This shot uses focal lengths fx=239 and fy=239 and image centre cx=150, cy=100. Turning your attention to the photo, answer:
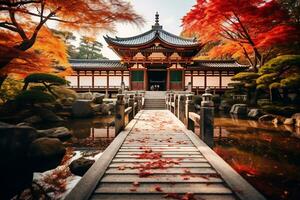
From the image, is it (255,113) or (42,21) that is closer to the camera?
(42,21)

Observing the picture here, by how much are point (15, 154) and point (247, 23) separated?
2062 cm

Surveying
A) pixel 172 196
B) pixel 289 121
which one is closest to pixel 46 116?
pixel 172 196

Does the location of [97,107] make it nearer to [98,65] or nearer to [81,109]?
[81,109]

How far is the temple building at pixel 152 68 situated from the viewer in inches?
1034

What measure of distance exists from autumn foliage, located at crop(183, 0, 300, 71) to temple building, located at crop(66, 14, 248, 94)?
3099mm

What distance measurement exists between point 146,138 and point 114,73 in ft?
75.6

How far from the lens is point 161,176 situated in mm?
3969

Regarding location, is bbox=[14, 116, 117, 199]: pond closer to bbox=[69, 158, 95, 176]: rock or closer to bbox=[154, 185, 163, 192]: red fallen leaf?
bbox=[69, 158, 95, 176]: rock

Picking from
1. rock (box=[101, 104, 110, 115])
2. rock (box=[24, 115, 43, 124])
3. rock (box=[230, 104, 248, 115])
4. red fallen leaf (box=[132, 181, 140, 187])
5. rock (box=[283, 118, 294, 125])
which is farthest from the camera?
rock (box=[101, 104, 110, 115])

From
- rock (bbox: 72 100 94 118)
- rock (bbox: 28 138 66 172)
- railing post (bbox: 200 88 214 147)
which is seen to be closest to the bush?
rock (bbox: 72 100 94 118)

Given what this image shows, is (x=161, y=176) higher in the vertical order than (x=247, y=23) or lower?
lower

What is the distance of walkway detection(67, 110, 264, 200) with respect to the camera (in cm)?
330

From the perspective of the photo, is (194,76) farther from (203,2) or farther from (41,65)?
(41,65)

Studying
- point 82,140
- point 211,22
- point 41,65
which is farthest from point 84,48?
point 82,140
